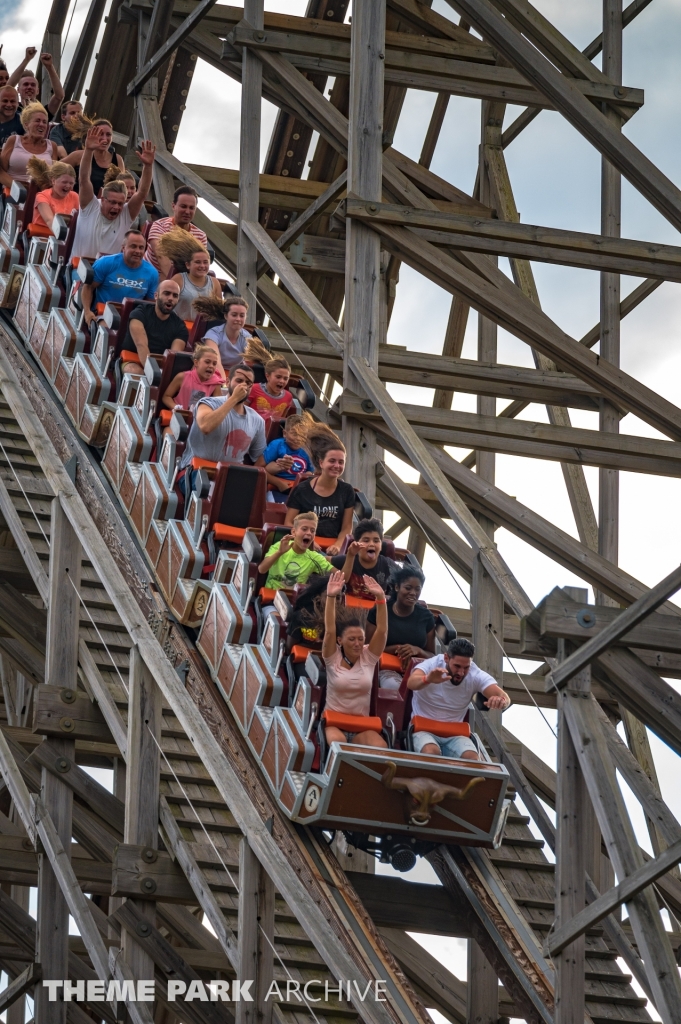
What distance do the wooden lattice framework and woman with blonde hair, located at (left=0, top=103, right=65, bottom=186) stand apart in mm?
1575

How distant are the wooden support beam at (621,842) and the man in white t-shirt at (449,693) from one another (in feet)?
3.83

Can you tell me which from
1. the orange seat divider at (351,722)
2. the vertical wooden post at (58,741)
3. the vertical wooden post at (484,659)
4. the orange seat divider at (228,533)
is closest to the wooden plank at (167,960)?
the vertical wooden post at (58,741)

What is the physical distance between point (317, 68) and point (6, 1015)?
772 cm

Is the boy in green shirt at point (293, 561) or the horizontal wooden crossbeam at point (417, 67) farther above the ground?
the horizontal wooden crossbeam at point (417, 67)

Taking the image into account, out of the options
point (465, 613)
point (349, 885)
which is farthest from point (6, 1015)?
point (349, 885)

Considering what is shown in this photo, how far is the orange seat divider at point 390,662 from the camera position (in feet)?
29.3

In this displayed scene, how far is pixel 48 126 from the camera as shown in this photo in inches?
543

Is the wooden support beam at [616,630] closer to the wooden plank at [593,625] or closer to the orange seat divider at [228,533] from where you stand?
the wooden plank at [593,625]

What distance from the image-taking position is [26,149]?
44.7 ft

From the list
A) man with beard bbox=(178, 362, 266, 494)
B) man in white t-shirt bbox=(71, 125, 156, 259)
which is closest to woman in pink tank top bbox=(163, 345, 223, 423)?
man with beard bbox=(178, 362, 266, 494)

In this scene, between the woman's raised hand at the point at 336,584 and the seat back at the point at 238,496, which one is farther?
the seat back at the point at 238,496

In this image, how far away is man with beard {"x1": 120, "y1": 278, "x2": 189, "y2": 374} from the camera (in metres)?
10.9

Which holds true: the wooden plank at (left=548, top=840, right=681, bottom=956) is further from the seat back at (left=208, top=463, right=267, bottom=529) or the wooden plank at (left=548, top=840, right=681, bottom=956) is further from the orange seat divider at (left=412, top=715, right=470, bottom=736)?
the seat back at (left=208, top=463, right=267, bottom=529)

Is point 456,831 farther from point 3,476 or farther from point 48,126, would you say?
point 48,126
